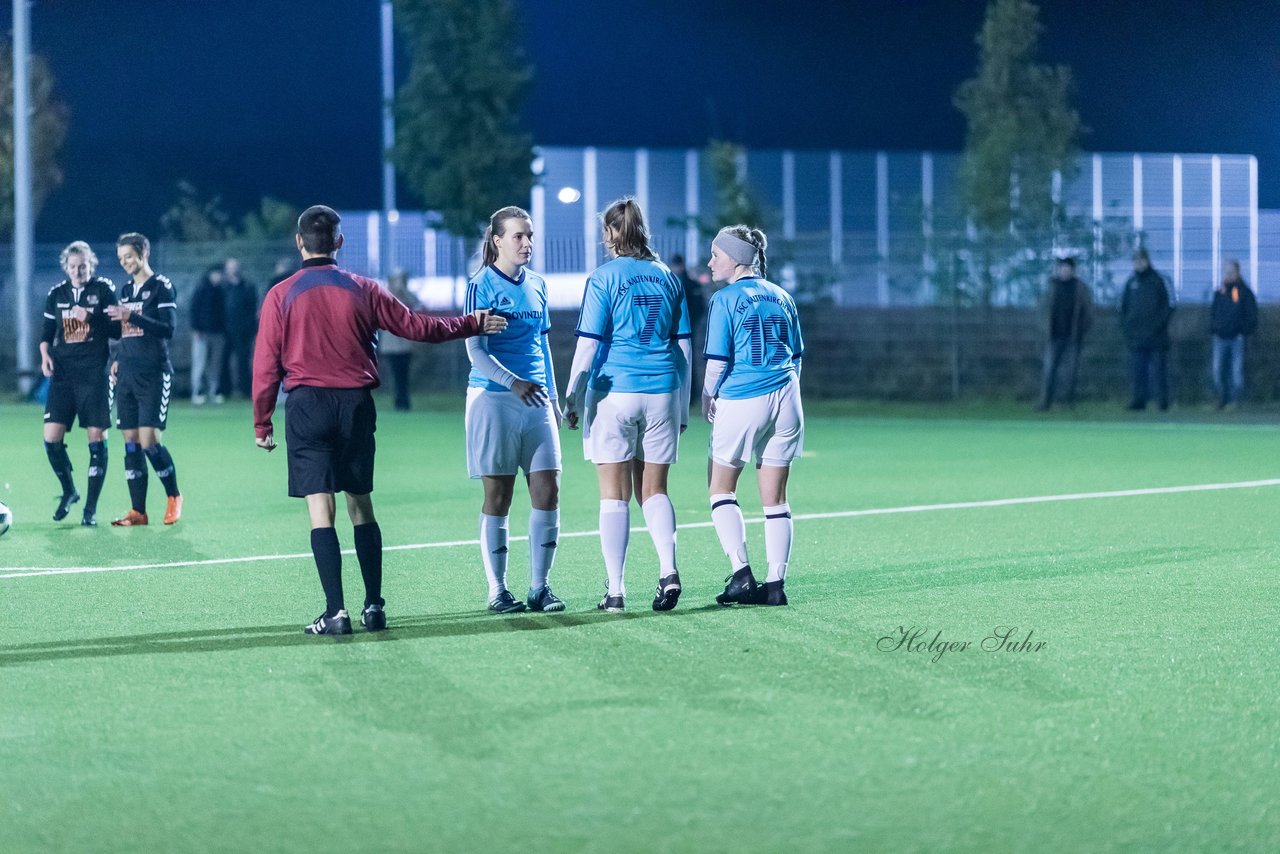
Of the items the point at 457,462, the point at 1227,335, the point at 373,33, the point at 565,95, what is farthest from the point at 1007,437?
the point at 373,33

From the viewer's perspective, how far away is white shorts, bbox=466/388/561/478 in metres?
8.36

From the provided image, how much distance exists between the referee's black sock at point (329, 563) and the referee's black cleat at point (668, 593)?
1416mm

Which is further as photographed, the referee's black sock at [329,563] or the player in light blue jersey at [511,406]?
the player in light blue jersey at [511,406]

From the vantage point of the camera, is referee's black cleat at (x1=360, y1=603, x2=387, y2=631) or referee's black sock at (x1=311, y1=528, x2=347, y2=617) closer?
referee's black sock at (x1=311, y1=528, x2=347, y2=617)

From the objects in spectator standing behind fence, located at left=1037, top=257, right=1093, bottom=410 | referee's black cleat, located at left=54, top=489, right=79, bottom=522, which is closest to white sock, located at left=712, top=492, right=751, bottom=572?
referee's black cleat, located at left=54, top=489, right=79, bottom=522

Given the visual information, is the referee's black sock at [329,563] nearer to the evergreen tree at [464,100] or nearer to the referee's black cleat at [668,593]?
the referee's black cleat at [668,593]

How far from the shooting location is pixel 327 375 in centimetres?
785

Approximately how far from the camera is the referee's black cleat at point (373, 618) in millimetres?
8008

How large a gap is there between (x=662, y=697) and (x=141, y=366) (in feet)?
21.6

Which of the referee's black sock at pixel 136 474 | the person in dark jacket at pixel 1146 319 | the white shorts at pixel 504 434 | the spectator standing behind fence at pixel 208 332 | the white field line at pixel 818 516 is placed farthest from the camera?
the spectator standing behind fence at pixel 208 332

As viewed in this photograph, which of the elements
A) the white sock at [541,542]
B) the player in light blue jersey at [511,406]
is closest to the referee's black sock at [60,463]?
the player in light blue jersey at [511,406]

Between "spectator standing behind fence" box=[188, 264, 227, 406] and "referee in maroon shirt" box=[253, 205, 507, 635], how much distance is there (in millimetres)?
20454

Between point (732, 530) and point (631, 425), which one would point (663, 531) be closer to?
point (732, 530)

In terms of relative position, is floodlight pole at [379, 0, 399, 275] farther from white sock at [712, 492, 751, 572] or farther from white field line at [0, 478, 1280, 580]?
white sock at [712, 492, 751, 572]
